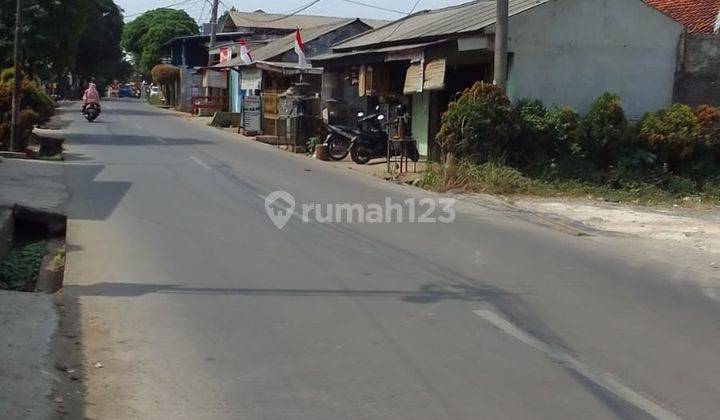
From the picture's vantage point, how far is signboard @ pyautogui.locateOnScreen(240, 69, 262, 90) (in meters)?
41.7

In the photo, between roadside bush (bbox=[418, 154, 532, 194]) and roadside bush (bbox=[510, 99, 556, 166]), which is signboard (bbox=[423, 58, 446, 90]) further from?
roadside bush (bbox=[418, 154, 532, 194])

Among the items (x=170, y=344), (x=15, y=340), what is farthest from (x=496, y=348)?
(x=15, y=340)

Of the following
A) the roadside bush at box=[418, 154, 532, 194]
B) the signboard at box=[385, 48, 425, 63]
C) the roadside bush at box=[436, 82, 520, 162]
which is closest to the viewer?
the roadside bush at box=[418, 154, 532, 194]

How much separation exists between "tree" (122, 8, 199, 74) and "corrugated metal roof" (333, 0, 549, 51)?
57227 millimetres

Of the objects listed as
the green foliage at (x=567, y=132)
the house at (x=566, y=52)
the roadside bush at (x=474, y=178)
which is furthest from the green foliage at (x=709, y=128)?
the roadside bush at (x=474, y=178)

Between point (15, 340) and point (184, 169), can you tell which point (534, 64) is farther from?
point (15, 340)

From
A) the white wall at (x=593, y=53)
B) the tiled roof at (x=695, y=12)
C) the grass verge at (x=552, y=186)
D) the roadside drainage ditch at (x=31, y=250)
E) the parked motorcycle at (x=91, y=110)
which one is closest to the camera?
the roadside drainage ditch at (x=31, y=250)

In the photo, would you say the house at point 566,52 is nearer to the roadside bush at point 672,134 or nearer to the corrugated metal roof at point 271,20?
the roadside bush at point 672,134

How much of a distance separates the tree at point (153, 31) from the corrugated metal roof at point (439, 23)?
57.2 metres

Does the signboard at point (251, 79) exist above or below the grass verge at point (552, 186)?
above

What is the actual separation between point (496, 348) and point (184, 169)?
14.2 m

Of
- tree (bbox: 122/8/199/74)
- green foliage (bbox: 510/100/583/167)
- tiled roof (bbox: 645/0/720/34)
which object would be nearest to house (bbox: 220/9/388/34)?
tree (bbox: 122/8/199/74)

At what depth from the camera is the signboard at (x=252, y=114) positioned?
35.5 meters

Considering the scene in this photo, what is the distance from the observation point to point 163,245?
426 inches
